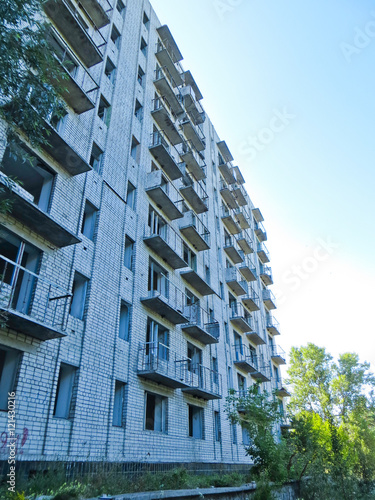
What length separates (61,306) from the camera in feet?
36.7

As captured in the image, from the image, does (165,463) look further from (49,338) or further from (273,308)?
(273,308)

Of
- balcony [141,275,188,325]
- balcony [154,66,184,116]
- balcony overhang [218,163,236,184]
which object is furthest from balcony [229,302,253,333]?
balcony [154,66,184,116]

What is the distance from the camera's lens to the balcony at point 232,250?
29.6 metres

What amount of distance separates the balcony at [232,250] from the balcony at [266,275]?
9.42 metres

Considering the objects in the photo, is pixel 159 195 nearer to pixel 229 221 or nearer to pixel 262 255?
pixel 229 221

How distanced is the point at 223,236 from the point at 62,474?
2359cm

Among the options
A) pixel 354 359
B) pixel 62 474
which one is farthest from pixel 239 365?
pixel 354 359

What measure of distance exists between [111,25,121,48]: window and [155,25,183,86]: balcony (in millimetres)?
5260

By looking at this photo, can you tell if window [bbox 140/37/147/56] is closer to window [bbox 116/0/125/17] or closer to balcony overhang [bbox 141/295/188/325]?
window [bbox 116/0/125/17]

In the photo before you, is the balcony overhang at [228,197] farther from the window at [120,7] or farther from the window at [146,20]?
the window at [120,7]

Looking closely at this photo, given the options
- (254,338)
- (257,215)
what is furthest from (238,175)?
(254,338)

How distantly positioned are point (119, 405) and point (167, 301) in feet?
16.8

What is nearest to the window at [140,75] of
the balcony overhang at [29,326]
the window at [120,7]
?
the window at [120,7]

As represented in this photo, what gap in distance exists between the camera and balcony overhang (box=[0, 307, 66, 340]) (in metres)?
8.62
